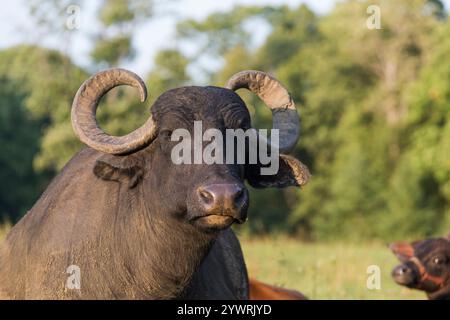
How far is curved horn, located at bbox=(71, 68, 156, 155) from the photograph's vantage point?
22.7 feet

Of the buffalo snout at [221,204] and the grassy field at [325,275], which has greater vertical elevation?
the buffalo snout at [221,204]

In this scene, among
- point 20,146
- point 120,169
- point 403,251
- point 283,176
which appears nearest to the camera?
point 120,169

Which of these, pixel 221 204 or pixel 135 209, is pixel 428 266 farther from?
pixel 221 204

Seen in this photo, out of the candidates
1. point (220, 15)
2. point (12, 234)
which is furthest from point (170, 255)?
point (220, 15)

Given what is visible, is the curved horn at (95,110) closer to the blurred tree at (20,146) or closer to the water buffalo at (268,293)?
the water buffalo at (268,293)

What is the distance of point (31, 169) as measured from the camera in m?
54.3

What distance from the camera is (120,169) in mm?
7039

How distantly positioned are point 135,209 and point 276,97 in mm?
1330

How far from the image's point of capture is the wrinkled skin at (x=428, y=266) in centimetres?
1266

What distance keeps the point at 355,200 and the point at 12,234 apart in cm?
4599

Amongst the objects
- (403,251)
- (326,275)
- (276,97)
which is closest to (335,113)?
(326,275)

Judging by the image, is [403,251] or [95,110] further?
[403,251]

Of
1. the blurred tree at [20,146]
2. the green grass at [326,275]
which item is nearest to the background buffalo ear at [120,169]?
the green grass at [326,275]
